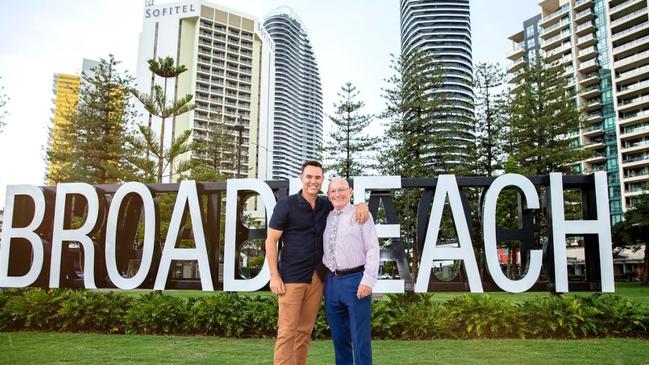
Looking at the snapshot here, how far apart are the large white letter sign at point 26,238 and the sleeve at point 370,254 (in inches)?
226

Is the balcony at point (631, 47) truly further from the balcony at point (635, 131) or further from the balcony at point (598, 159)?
the balcony at point (598, 159)

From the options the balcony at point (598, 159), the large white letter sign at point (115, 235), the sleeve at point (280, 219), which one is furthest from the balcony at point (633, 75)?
the sleeve at point (280, 219)

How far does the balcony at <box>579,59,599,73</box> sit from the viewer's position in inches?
2100

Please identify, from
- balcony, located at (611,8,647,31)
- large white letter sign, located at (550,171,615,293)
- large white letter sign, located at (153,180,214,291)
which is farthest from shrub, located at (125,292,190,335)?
balcony, located at (611,8,647,31)

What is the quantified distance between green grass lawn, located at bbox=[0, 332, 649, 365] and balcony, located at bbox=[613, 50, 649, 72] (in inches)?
2113

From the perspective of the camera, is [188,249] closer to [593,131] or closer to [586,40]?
[593,131]

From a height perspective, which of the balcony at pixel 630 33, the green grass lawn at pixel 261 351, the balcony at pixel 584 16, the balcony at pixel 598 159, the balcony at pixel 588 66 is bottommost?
the green grass lawn at pixel 261 351

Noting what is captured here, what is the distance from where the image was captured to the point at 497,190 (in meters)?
6.37

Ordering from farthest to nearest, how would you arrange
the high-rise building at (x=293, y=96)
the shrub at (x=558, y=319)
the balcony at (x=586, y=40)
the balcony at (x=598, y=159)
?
the high-rise building at (x=293, y=96) < the balcony at (x=586, y=40) < the balcony at (x=598, y=159) < the shrub at (x=558, y=319)

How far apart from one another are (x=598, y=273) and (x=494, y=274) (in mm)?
1374

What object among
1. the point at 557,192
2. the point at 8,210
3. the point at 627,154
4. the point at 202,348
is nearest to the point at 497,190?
the point at 557,192

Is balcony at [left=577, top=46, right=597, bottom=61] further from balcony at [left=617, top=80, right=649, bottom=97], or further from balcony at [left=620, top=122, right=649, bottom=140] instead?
balcony at [left=620, top=122, right=649, bottom=140]

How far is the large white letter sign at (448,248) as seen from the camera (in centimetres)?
626

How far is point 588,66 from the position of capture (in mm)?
53688
